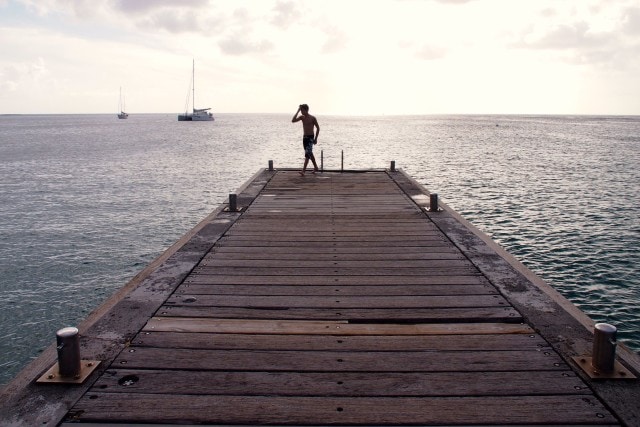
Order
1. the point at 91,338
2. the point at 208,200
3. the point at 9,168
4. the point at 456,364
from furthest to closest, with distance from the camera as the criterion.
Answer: the point at 9,168 → the point at 208,200 → the point at 91,338 → the point at 456,364

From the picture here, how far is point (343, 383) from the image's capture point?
3990mm

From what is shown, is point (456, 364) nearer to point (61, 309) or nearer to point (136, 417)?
point (136, 417)

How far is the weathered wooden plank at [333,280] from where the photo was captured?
6.30 m

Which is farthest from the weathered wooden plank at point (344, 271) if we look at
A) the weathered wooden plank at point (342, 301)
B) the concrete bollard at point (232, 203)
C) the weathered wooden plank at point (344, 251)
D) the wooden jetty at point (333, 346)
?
the concrete bollard at point (232, 203)

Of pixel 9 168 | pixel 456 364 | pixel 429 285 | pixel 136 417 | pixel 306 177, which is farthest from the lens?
pixel 9 168

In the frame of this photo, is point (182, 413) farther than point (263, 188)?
No

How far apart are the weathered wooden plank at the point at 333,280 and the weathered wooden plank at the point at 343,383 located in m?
2.19

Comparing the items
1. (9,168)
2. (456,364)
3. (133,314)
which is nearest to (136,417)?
(133,314)

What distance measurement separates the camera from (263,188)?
572 inches

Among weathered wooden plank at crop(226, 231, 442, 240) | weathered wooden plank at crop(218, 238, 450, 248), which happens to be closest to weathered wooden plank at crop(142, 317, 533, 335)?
weathered wooden plank at crop(218, 238, 450, 248)

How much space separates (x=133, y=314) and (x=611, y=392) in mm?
4557

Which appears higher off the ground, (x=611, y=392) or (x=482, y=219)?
(x=611, y=392)

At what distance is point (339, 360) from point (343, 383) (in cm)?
38

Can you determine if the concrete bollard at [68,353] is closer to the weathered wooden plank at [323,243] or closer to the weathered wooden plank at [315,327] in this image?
the weathered wooden plank at [315,327]
